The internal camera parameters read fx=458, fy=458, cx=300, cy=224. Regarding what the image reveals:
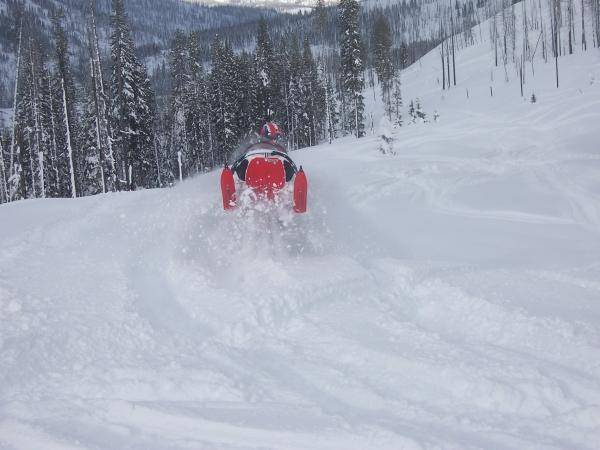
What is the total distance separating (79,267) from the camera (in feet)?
20.1

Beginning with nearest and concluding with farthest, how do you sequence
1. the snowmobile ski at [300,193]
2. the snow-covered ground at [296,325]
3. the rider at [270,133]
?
the snow-covered ground at [296,325]
the snowmobile ski at [300,193]
the rider at [270,133]

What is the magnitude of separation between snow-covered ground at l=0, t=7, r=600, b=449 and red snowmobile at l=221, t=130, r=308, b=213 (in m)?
0.42

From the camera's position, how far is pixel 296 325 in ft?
15.4

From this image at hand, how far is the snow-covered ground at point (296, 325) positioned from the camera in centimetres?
304

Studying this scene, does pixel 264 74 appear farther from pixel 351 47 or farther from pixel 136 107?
pixel 136 107

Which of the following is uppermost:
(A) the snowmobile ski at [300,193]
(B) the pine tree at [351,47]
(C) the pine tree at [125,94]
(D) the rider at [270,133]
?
(B) the pine tree at [351,47]

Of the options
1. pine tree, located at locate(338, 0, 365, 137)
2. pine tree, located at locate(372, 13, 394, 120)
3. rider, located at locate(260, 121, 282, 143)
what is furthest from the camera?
pine tree, located at locate(372, 13, 394, 120)

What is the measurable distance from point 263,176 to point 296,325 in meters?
4.11

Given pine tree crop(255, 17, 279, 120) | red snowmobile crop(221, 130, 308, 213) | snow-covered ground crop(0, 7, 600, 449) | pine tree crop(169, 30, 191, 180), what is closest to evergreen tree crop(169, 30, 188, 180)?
pine tree crop(169, 30, 191, 180)

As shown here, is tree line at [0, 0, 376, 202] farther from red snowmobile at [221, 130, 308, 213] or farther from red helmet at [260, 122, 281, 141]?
red snowmobile at [221, 130, 308, 213]

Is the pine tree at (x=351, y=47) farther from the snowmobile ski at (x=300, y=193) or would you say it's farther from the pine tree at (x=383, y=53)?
the snowmobile ski at (x=300, y=193)

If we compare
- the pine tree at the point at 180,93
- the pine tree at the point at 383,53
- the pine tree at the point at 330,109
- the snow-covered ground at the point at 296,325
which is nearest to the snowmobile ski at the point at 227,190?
the snow-covered ground at the point at 296,325

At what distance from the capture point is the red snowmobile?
772cm

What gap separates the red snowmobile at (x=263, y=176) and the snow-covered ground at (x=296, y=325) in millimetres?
419
